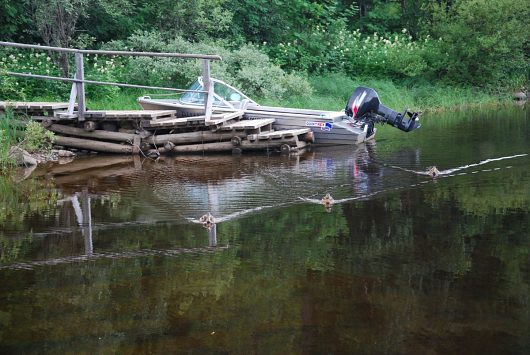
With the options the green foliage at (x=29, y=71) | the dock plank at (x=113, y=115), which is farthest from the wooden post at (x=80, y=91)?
the green foliage at (x=29, y=71)

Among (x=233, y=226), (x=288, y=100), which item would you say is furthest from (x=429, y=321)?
(x=288, y=100)

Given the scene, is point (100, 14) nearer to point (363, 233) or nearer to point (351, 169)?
point (351, 169)

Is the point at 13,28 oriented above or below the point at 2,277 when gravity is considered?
above

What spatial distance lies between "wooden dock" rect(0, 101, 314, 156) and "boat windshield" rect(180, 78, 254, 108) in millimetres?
715

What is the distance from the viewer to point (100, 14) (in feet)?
77.4

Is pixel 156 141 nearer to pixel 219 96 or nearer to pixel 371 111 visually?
pixel 219 96

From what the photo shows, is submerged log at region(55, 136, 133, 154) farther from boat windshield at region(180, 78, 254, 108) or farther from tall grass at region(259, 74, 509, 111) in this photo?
tall grass at region(259, 74, 509, 111)

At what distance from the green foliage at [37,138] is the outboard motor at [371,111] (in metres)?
→ 6.05

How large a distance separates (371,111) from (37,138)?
6.66 m

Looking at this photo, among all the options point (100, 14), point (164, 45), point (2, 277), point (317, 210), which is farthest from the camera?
point (100, 14)

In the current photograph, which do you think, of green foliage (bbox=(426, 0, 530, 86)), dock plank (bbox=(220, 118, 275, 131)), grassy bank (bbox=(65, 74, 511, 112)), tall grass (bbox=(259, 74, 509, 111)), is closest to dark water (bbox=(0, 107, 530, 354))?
dock plank (bbox=(220, 118, 275, 131))

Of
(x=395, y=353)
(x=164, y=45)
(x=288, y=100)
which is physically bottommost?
(x=395, y=353)

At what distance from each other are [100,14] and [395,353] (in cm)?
1978

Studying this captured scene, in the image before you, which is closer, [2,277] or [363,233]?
[2,277]
